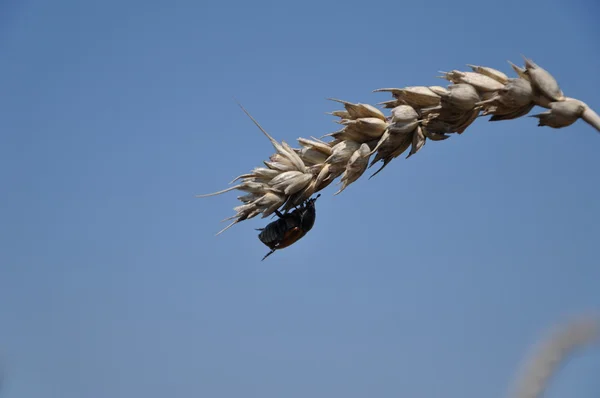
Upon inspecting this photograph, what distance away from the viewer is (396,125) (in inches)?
112

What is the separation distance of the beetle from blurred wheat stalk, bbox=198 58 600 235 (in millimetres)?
367

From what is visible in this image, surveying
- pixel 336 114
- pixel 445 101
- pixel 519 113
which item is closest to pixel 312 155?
pixel 336 114

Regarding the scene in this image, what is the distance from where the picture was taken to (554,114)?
101 inches

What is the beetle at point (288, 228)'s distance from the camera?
11.2 feet

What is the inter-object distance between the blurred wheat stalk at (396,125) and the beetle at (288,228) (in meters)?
0.37

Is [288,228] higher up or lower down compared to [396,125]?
higher up

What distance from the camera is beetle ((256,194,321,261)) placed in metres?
3.40

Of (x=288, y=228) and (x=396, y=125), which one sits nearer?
(x=396, y=125)

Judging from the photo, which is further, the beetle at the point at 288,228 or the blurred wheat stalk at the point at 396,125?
the beetle at the point at 288,228

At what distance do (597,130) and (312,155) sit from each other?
1292 mm

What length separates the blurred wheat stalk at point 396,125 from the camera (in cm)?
264

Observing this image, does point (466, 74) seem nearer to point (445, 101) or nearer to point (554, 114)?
point (445, 101)

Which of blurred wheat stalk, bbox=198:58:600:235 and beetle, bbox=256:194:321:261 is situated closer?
blurred wheat stalk, bbox=198:58:600:235

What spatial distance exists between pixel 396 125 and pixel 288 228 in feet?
2.99
